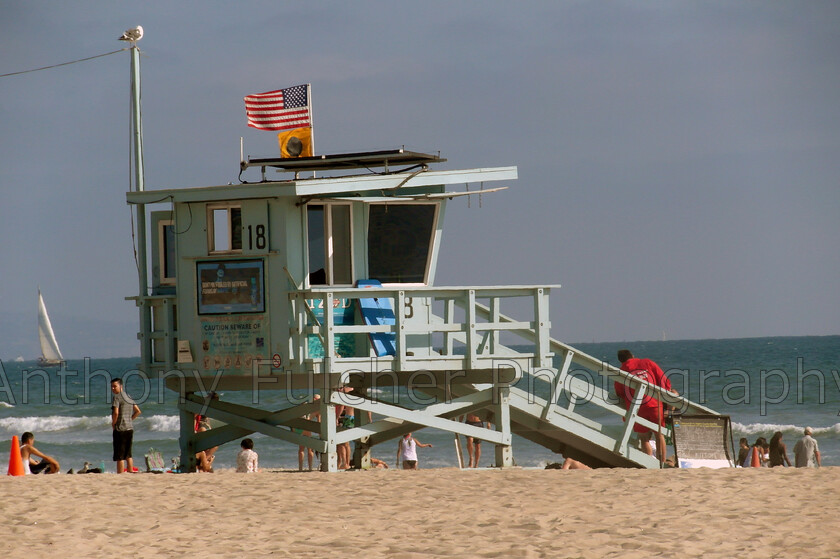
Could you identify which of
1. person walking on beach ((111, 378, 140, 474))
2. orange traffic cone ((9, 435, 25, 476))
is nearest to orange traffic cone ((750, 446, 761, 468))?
person walking on beach ((111, 378, 140, 474))

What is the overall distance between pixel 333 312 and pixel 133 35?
17.1 ft

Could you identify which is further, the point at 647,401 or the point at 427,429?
the point at 427,429

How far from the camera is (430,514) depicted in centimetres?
1208

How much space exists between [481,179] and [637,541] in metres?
6.84

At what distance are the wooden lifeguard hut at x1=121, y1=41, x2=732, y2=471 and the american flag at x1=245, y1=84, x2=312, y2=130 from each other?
72 centimetres

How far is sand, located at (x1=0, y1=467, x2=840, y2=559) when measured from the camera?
416 inches

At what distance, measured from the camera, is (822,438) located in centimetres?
3612

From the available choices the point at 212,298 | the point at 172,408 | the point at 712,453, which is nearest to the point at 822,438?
the point at 712,453

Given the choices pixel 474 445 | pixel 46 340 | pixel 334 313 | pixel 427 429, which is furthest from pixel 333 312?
pixel 46 340

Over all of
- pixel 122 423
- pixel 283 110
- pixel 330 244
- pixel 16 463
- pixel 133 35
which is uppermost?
pixel 133 35

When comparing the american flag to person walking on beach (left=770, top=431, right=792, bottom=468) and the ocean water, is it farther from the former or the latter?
the ocean water

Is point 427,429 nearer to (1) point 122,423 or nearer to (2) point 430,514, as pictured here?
(1) point 122,423

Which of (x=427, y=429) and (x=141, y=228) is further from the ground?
(x=141, y=228)

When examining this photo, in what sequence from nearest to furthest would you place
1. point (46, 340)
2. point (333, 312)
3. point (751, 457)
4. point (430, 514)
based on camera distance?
point (430, 514) → point (333, 312) → point (751, 457) → point (46, 340)
